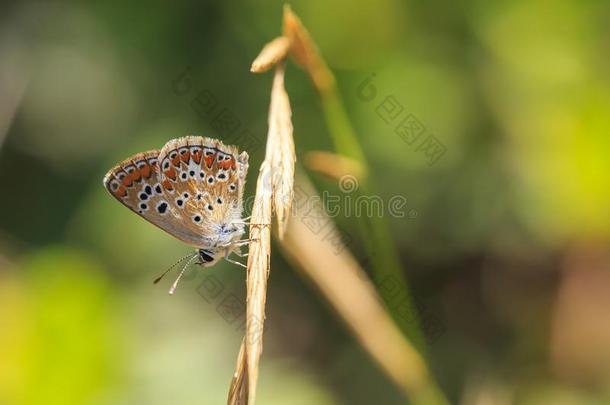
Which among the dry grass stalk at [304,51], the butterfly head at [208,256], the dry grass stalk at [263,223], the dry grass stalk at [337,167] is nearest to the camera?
the dry grass stalk at [263,223]

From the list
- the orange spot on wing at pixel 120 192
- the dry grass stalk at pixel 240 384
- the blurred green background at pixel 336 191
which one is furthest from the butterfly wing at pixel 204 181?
the dry grass stalk at pixel 240 384

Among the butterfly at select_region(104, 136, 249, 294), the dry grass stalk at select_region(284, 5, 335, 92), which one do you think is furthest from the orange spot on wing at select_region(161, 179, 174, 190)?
the dry grass stalk at select_region(284, 5, 335, 92)

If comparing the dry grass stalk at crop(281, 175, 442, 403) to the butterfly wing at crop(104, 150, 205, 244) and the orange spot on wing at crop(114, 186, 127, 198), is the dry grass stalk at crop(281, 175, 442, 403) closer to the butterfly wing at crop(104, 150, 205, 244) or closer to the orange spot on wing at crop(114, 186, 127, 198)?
the butterfly wing at crop(104, 150, 205, 244)

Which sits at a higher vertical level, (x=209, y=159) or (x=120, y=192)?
(x=209, y=159)

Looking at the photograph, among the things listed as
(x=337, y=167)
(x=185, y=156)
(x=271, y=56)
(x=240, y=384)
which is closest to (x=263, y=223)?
(x=240, y=384)

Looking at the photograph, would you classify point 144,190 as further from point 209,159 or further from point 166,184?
point 209,159

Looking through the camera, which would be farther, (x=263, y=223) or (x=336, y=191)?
(x=336, y=191)

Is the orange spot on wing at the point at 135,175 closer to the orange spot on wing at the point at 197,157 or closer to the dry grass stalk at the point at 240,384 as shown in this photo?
the orange spot on wing at the point at 197,157
